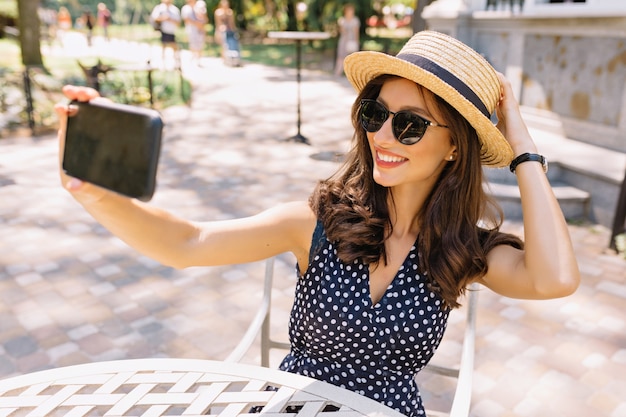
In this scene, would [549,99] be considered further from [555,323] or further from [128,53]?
[128,53]

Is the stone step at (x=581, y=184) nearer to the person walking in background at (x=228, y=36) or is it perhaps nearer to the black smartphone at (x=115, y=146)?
the black smartphone at (x=115, y=146)

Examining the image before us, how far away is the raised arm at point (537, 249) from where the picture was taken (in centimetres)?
161

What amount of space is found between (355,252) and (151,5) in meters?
42.0

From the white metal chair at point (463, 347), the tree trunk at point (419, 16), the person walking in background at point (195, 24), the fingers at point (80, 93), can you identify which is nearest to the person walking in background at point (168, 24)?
the person walking in background at point (195, 24)

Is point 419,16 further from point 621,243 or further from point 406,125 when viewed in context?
point 406,125

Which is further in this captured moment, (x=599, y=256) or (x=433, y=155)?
(x=599, y=256)

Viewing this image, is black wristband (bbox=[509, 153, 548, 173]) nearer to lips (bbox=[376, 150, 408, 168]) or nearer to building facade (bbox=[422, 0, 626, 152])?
lips (bbox=[376, 150, 408, 168])

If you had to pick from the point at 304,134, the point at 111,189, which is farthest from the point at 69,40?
the point at 111,189

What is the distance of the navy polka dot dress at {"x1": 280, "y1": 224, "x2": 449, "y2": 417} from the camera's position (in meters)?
1.68

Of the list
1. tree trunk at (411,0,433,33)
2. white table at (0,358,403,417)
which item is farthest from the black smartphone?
tree trunk at (411,0,433,33)

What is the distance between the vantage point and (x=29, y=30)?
1194 centimetres

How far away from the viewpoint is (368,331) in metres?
1.67

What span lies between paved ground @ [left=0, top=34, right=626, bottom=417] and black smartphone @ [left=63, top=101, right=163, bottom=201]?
7.70 feet

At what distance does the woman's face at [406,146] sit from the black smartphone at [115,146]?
0.84 metres
